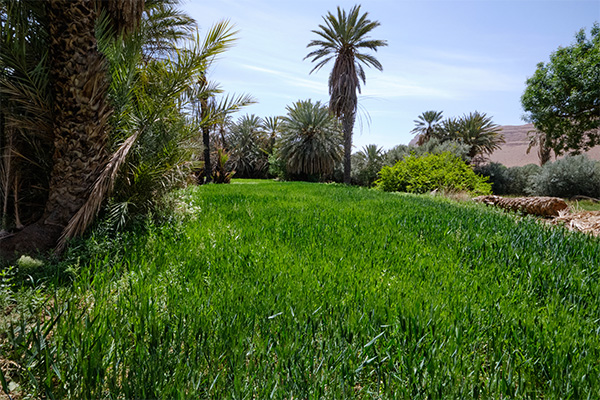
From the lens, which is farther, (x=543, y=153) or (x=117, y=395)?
(x=543, y=153)

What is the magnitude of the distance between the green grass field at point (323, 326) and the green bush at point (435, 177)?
38.4 ft

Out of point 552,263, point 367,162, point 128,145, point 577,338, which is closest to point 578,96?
point 367,162

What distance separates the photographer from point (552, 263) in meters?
2.92

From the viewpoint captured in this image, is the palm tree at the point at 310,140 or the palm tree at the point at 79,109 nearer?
the palm tree at the point at 79,109

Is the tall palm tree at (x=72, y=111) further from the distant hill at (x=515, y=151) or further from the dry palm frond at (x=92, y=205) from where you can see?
the distant hill at (x=515, y=151)

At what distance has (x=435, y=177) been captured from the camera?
14.7m

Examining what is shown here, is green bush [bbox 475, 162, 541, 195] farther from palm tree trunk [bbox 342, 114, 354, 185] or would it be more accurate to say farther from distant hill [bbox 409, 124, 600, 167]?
distant hill [bbox 409, 124, 600, 167]

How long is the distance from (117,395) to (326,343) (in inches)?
42.0

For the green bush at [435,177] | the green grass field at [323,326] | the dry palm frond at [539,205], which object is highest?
the green bush at [435,177]

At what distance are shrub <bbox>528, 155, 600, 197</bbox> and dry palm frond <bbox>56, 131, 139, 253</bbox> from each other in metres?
24.1

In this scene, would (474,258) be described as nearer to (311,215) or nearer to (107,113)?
(311,215)

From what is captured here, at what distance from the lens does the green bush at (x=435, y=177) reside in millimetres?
14336

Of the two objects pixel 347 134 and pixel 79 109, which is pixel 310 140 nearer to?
pixel 347 134

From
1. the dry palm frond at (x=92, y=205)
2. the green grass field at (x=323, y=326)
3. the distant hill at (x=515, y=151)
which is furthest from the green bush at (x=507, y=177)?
the distant hill at (x=515, y=151)
